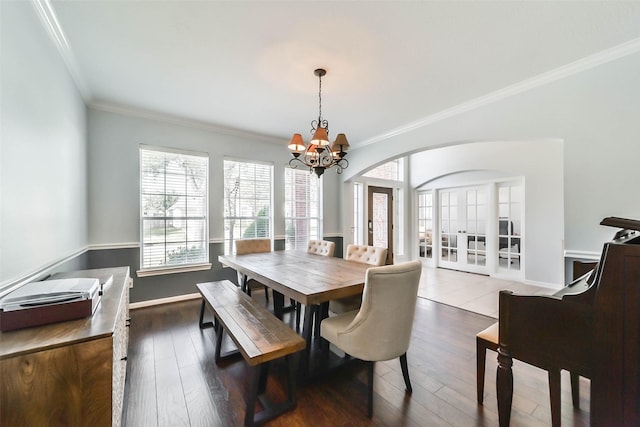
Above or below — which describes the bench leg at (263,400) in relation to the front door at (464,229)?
below

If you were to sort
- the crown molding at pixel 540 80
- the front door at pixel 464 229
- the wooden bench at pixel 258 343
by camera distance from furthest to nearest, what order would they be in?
the front door at pixel 464 229
the crown molding at pixel 540 80
the wooden bench at pixel 258 343

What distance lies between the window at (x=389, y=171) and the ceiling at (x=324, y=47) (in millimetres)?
2927

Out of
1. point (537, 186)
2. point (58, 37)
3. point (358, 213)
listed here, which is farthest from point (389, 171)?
point (58, 37)

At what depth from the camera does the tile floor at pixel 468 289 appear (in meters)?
3.62

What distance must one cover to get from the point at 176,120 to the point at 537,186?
6244 mm

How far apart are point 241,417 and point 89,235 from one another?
3.04 meters

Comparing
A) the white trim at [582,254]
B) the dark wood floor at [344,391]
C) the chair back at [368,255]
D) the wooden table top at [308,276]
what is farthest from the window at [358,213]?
the white trim at [582,254]

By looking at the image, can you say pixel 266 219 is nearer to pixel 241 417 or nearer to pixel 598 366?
pixel 241 417

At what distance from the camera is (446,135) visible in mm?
3363

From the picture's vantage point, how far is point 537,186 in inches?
181

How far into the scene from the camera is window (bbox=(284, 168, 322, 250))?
479 cm

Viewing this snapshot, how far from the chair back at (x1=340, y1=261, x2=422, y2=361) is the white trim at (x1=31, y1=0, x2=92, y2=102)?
276 centimetres

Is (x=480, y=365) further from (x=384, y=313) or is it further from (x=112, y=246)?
(x=112, y=246)

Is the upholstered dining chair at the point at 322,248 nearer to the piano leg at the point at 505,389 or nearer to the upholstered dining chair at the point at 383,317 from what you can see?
the upholstered dining chair at the point at 383,317
